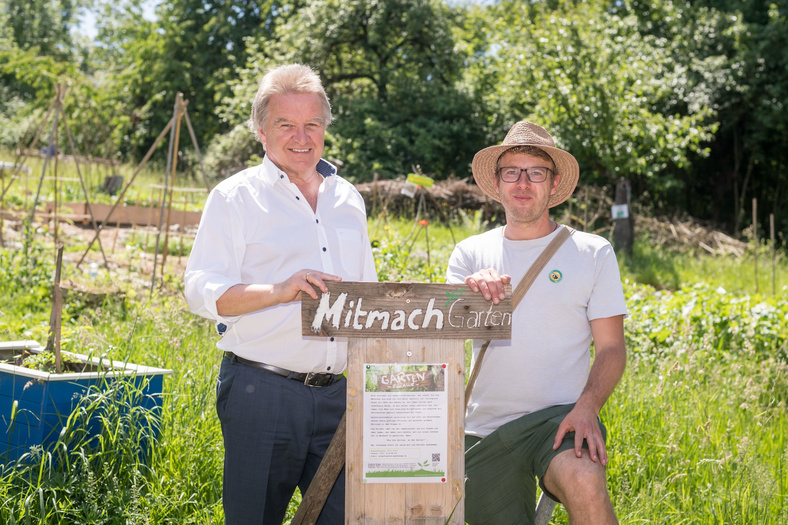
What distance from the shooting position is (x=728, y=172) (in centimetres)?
1927

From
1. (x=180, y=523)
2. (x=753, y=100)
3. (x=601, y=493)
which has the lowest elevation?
(x=180, y=523)

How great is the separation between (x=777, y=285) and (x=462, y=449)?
34.3 ft

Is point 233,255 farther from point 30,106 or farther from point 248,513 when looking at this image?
point 30,106

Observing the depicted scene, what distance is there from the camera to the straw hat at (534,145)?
9.03 feet

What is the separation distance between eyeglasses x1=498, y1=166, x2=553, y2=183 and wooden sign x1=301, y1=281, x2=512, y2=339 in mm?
746

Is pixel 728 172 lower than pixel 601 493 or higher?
higher

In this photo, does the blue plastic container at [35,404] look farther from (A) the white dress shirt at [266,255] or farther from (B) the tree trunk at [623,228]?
(B) the tree trunk at [623,228]

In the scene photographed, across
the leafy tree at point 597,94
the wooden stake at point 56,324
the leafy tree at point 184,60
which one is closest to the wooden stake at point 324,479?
the wooden stake at point 56,324

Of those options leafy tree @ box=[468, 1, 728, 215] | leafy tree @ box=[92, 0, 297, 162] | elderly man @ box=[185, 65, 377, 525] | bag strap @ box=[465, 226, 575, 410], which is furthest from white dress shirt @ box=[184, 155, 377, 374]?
leafy tree @ box=[92, 0, 297, 162]

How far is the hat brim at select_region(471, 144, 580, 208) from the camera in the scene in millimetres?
2883

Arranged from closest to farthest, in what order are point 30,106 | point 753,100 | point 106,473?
point 106,473
point 753,100
point 30,106

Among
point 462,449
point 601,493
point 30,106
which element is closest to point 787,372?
point 601,493

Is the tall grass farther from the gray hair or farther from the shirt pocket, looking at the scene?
the gray hair

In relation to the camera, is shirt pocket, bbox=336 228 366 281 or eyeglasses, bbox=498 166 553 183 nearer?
shirt pocket, bbox=336 228 366 281
